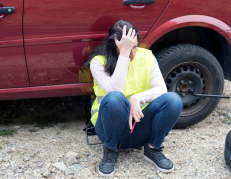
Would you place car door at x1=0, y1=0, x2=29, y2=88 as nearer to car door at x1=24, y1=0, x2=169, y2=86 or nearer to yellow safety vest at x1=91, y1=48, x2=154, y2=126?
car door at x1=24, y1=0, x2=169, y2=86

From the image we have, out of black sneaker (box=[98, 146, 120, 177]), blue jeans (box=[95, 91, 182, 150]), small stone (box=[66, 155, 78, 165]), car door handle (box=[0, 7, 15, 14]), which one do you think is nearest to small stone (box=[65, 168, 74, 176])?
small stone (box=[66, 155, 78, 165])

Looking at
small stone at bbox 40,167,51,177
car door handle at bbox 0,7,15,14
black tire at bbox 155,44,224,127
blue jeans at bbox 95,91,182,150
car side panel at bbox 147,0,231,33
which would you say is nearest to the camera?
blue jeans at bbox 95,91,182,150

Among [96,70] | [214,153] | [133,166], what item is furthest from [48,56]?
[214,153]

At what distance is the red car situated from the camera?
2.10m

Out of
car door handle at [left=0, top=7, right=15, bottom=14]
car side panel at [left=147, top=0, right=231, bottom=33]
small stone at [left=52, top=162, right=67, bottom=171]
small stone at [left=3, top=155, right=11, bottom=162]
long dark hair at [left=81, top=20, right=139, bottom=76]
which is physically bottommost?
small stone at [left=3, top=155, right=11, bottom=162]

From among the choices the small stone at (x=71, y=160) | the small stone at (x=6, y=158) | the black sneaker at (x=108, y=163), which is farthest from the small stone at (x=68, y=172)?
the small stone at (x=6, y=158)

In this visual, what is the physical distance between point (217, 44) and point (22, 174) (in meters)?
2.23

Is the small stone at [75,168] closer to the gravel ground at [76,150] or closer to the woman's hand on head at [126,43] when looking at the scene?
the gravel ground at [76,150]

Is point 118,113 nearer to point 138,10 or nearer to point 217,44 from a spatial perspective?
point 138,10

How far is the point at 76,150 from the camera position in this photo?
2.28m

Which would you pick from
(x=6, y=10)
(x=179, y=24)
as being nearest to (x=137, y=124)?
(x=179, y=24)

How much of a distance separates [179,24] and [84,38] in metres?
0.86

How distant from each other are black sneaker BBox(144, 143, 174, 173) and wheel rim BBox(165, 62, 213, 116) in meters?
0.69

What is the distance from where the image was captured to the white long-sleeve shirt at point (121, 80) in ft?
6.11
